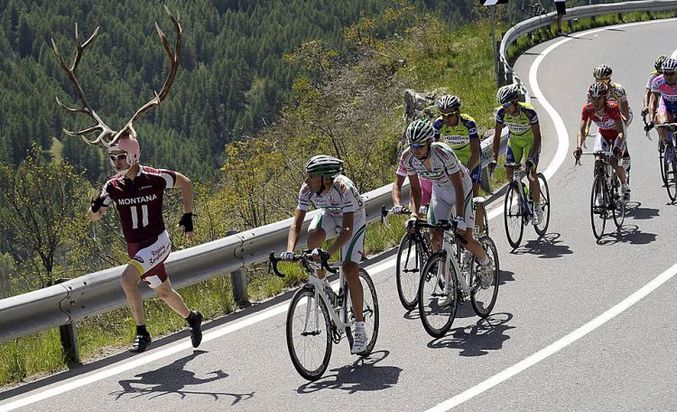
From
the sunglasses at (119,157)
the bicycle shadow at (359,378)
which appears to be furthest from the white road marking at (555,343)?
the sunglasses at (119,157)

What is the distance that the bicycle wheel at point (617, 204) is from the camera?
1291cm

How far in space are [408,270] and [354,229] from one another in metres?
1.79

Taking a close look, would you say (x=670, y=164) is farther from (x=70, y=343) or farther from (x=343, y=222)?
(x=70, y=343)

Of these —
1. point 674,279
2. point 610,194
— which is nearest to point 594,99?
point 610,194

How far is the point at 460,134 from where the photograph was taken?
11.7 metres

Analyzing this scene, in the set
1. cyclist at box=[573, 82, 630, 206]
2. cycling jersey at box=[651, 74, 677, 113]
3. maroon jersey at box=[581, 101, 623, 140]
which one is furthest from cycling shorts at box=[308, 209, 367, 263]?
cycling jersey at box=[651, 74, 677, 113]

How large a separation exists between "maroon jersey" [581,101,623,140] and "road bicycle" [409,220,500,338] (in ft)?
13.6

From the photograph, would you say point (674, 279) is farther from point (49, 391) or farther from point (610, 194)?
point (49, 391)

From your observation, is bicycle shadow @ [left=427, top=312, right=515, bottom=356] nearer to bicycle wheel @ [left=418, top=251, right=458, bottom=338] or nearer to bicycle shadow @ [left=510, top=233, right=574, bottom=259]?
bicycle wheel @ [left=418, top=251, right=458, bottom=338]

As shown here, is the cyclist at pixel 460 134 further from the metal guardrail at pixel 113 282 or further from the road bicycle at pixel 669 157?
the road bicycle at pixel 669 157

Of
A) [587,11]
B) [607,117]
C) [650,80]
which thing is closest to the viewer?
[607,117]

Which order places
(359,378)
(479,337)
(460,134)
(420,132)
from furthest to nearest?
(460,134) < (479,337) < (420,132) < (359,378)

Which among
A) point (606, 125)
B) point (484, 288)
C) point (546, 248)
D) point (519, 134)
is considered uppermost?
point (519, 134)

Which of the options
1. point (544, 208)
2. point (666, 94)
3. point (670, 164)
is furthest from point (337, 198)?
point (666, 94)
